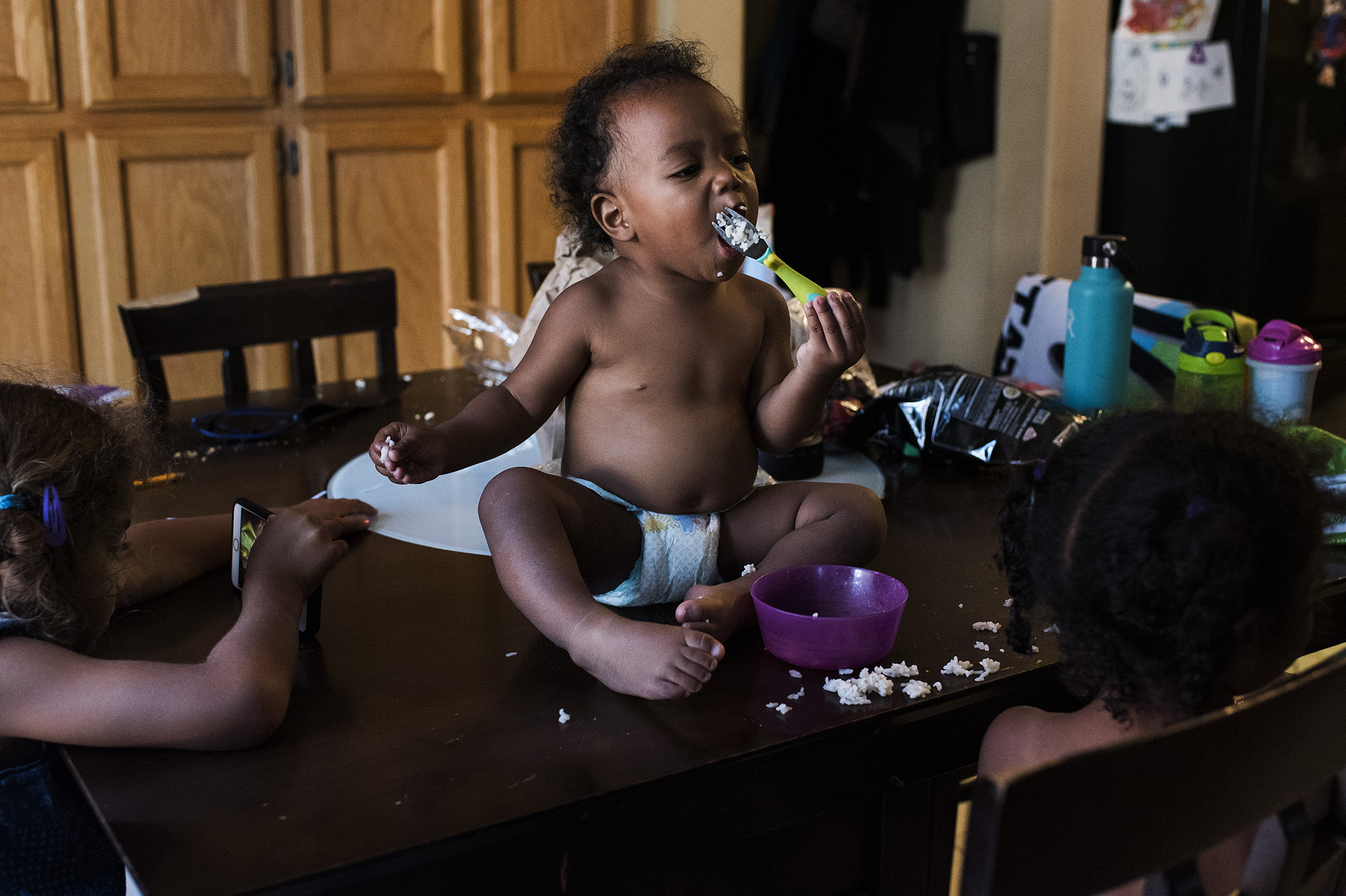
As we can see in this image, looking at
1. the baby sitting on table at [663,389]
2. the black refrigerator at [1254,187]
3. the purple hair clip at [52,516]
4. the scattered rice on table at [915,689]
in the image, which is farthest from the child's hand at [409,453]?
the black refrigerator at [1254,187]

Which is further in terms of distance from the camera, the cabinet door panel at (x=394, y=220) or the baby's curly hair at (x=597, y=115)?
the cabinet door panel at (x=394, y=220)

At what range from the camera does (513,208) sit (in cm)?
267

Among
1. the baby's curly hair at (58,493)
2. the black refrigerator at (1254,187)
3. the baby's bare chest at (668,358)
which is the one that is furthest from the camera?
the black refrigerator at (1254,187)

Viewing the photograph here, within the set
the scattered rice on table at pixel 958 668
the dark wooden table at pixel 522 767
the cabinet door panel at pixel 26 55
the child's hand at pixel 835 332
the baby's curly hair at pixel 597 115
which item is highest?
the cabinet door panel at pixel 26 55

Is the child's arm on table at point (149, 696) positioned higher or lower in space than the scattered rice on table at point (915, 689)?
higher

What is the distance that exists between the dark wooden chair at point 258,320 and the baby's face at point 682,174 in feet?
2.18

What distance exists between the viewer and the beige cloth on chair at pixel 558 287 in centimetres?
117

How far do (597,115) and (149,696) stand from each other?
0.58 m

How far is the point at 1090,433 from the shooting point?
70 centimetres

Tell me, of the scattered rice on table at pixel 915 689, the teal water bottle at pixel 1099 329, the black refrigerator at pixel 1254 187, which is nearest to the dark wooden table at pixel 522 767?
the scattered rice on table at pixel 915 689

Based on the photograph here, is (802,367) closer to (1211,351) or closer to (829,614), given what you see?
(829,614)

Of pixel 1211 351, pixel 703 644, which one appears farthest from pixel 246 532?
pixel 1211 351

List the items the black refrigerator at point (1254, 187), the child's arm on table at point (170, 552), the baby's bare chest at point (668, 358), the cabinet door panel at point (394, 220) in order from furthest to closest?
the black refrigerator at point (1254, 187) < the cabinet door panel at point (394, 220) < the baby's bare chest at point (668, 358) < the child's arm on table at point (170, 552)

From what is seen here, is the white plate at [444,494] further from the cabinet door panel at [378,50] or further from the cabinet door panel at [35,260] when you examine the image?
the cabinet door panel at [378,50]
